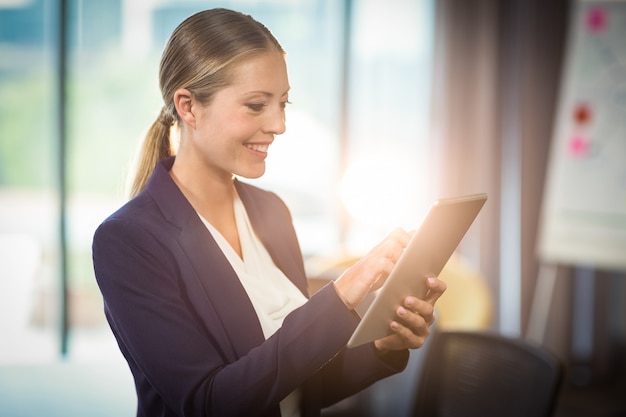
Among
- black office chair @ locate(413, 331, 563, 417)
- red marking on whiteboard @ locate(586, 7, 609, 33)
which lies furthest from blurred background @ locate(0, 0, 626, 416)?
black office chair @ locate(413, 331, 563, 417)

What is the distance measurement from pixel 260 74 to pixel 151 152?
22 centimetres

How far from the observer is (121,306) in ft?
2.52

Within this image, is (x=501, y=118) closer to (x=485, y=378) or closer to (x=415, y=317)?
(x=485, y=378)

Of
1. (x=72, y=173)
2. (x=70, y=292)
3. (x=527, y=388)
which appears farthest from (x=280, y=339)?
(x=72, y=173)

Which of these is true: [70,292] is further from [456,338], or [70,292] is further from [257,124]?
[257,124]

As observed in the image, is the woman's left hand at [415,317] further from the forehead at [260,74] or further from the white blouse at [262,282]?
the forehead at [260,74]

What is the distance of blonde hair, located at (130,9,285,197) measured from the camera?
73cm

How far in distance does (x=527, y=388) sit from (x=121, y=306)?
1.03m

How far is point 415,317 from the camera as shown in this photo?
81 cm

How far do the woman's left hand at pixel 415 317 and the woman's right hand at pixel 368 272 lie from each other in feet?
0.16

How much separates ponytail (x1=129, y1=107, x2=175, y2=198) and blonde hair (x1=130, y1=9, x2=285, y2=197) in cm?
8

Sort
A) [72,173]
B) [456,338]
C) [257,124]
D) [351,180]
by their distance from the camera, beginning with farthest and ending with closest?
[351,180]
[72,173]
[456,338]
[257,124]

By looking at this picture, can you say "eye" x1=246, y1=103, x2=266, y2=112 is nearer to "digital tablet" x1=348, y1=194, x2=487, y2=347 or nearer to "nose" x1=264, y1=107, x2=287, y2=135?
"nose" x1=264, y1=107, x2=287, y2=135

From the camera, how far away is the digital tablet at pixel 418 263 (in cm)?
75
